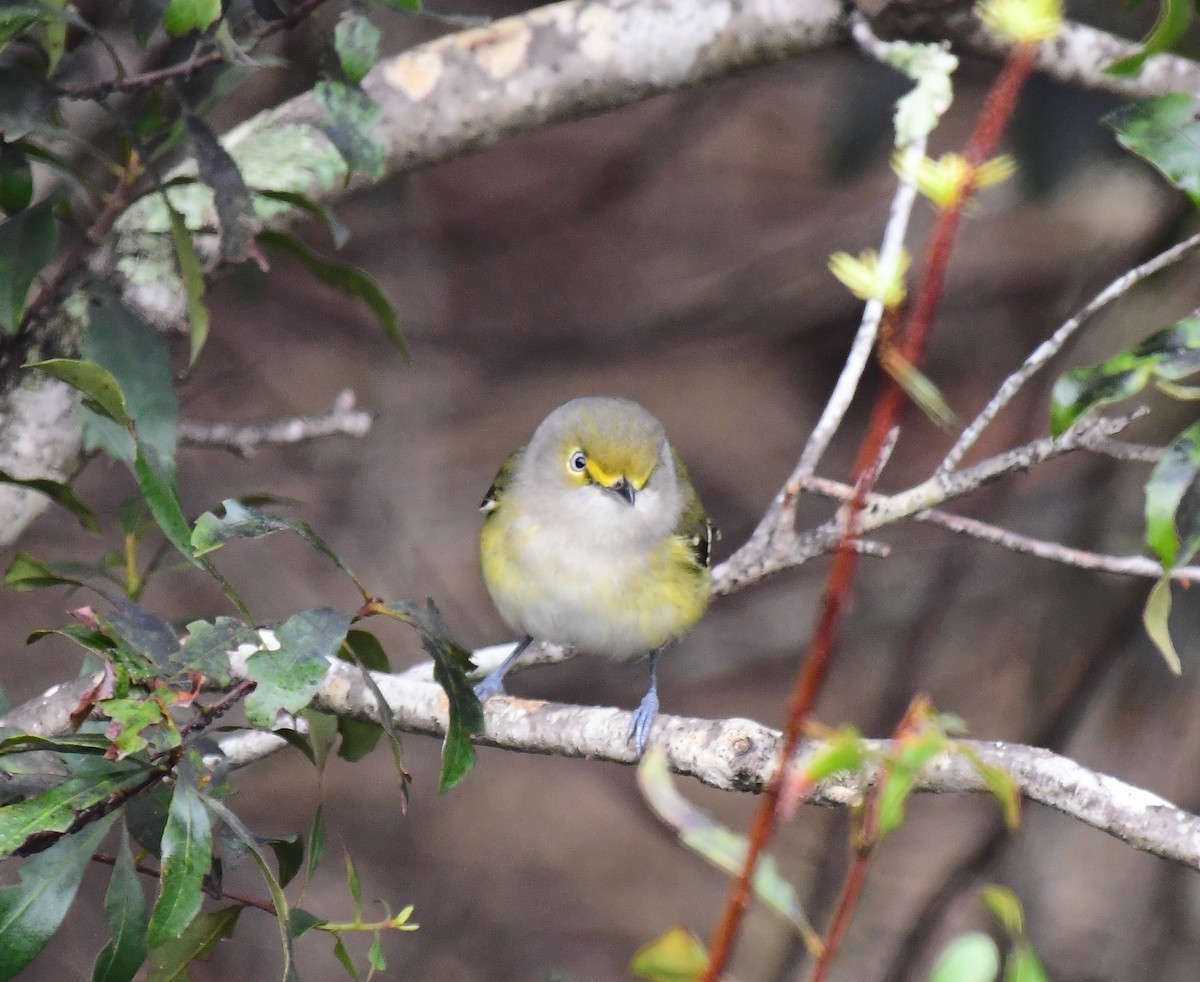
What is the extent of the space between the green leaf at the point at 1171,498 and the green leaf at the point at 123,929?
158 centimetres

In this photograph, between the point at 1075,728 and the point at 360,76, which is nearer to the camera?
the point at 360,76

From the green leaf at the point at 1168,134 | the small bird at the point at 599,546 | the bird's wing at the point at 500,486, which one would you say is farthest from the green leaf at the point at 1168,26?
the bird's wing at the point at 500,486

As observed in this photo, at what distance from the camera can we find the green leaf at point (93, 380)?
77.7 inches

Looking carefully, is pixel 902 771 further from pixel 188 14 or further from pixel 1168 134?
pixel 188 14

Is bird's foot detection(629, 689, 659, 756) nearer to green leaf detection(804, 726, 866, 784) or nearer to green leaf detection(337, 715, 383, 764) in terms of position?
green leaf detection(337, 715, 383, 764)

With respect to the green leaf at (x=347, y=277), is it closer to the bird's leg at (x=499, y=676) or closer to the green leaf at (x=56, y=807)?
the bird's leg at (x=499, y=676)

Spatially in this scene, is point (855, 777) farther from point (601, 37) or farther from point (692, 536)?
point (601, 37)

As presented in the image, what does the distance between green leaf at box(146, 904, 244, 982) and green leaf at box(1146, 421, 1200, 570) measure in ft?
5.01

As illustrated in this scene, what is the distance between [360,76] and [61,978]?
4618 millimetres

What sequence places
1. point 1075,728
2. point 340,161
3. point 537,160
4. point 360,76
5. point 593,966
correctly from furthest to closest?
point 537,160 < point 593,966 < point 1075,728 < point 340,161 < point 360,76

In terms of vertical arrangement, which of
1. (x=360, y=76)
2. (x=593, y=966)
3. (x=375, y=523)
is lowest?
(x=593, y=966)

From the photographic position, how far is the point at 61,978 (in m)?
5.65

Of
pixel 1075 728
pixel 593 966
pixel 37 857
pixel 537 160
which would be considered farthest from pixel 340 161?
pixel 593 966

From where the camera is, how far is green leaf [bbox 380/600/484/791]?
2.11 m
